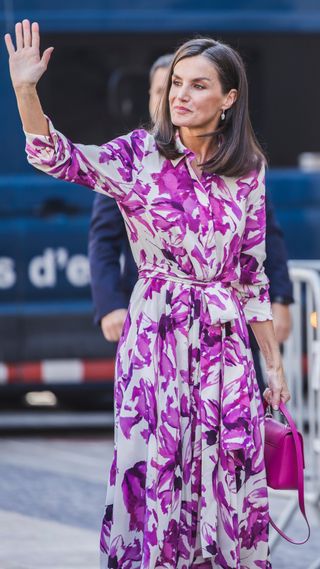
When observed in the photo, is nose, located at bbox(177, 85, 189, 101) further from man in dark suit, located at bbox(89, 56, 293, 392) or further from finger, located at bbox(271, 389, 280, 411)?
man in dark suit, located at bbox(89, 56, 293, 392)

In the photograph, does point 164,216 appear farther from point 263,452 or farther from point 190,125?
point 263,452

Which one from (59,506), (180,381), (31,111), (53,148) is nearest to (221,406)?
(180,381)

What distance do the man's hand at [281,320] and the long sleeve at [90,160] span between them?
1.46 metres

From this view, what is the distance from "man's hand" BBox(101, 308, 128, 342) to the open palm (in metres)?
1.43

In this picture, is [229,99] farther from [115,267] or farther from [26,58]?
[115,267]

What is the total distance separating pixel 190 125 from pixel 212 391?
0.71 m

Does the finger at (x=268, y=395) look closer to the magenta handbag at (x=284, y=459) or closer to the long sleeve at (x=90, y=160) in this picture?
the magenta handbag at (x=284, y=459)

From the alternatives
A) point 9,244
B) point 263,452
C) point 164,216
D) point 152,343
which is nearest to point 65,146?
point 164,216

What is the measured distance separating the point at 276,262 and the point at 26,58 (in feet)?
5.61

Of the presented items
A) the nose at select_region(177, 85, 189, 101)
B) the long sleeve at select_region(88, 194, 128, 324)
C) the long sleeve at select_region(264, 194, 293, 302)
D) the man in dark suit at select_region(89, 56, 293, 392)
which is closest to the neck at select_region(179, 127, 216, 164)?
the nose at select_region(177, 85, 189, 101)

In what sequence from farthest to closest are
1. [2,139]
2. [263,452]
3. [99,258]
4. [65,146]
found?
[2,139]
[99,258]
[263,452]
[65,146]

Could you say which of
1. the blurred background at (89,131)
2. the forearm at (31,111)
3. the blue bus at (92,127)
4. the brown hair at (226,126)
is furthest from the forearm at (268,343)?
the blue bus at (92,127)

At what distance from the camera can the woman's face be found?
4.15 m

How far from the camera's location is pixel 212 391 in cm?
413
